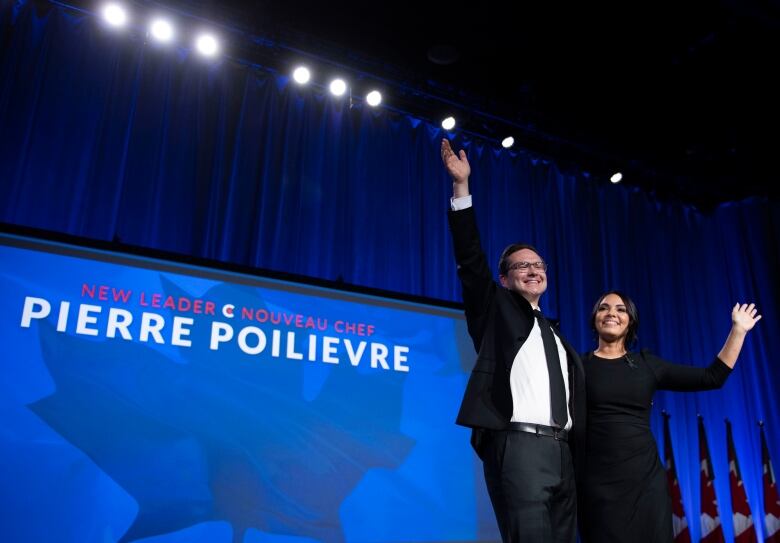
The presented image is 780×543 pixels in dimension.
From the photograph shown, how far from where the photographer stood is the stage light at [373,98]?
4574mm

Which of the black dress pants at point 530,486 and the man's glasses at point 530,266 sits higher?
the man's glasses at point 530,266

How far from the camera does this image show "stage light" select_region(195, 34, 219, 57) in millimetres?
4137

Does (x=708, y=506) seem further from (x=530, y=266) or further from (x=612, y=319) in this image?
(x=530, y=266)

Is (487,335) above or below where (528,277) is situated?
below

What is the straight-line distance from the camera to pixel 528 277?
6.56 ft

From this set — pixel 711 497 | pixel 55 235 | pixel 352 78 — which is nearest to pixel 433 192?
pixel 352 78

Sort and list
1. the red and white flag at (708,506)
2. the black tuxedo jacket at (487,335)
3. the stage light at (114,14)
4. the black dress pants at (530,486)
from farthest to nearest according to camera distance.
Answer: the red and white flag at (708,506)
the stage light at (114,14)
the black tuxedo jacket at (487,335)
the black dress pants at (530,486)

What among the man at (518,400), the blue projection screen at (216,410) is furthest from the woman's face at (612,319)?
the blue projection screen at (216,410)

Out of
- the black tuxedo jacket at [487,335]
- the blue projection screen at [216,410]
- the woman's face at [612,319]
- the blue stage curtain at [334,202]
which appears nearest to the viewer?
the black tuxedo jacket at [487,335]

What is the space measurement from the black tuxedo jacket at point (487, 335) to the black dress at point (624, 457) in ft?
0.82

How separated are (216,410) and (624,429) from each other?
182 centimetres

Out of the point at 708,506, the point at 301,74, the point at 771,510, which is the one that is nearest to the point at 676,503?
the point at 708,506

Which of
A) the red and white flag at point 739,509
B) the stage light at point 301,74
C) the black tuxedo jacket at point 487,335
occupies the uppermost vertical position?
the stage light at point 301,74

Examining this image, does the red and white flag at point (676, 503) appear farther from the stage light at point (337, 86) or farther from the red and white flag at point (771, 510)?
the stage light at point (337, 86)
